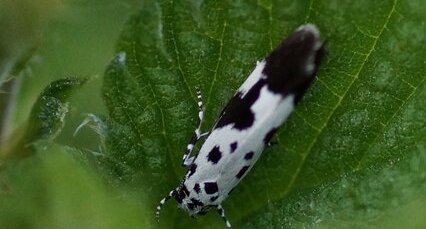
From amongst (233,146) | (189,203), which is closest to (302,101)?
(233,146)

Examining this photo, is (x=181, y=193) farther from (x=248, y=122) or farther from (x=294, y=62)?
(x=294, y=62)

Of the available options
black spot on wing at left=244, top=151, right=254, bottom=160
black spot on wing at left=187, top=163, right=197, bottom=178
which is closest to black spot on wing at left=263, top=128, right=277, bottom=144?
black spot on wing at left=244, top=151, right=254, bottom=160

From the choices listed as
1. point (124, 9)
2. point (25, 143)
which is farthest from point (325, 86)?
point (25, 143)

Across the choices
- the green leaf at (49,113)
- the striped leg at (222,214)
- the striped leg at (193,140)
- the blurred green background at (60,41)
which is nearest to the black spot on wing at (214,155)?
the striped leg at (193,140)

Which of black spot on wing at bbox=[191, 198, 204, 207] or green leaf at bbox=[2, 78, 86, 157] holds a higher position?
green leaf at bbox=[2, 78, 86, 157]

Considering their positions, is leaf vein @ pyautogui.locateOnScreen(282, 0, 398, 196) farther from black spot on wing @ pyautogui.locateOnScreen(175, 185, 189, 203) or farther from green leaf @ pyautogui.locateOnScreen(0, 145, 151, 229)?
green leaf @ pyautogui.locateOnScreen(0, 145, 151, 229)

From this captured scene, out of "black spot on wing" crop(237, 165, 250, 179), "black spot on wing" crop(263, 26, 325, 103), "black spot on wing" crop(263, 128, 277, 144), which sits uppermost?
"black spot on wing" crop(263, 26, 325, 103)

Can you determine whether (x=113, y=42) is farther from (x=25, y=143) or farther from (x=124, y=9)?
(x=25, y=143)
